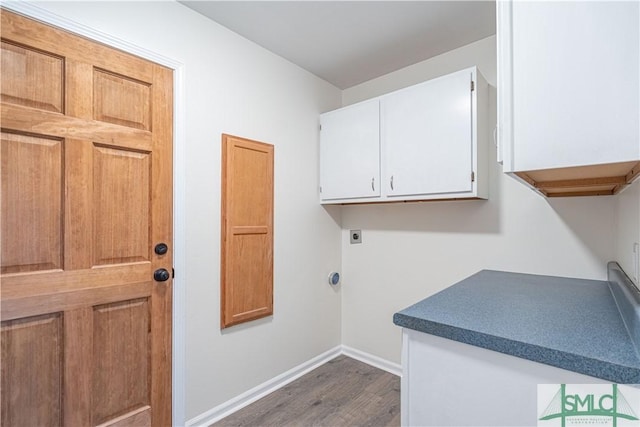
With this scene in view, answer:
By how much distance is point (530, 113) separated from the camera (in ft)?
2.87

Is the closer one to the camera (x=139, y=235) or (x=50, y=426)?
(x=50, y=426)

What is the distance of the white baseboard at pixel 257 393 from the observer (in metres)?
1.80

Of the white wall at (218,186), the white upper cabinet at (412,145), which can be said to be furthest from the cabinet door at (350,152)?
the white wall at (218,186)

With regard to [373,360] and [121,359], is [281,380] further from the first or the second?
[121,359]

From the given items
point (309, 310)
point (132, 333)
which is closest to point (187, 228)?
point (132, 333)

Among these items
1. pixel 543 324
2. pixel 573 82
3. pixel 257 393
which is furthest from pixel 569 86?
pixel 257 393

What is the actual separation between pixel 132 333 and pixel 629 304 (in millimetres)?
1973

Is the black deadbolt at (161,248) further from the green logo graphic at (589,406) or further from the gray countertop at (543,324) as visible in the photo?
the green logo graphic at (589,406)

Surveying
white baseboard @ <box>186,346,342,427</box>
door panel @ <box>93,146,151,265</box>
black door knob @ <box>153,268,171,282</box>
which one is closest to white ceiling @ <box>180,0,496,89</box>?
door panel @ <box>93,146,151,265</box>

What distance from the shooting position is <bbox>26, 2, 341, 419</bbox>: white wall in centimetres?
170

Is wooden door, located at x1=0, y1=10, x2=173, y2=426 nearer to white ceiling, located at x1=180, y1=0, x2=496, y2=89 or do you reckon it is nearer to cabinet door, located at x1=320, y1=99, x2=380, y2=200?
white ceiling, located at x1=180, y1=0, x2=496, y2=89

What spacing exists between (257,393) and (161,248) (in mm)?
1201

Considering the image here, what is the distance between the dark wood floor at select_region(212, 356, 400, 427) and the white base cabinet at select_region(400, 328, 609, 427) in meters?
1.10

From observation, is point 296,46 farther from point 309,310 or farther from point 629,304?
point 629,304
